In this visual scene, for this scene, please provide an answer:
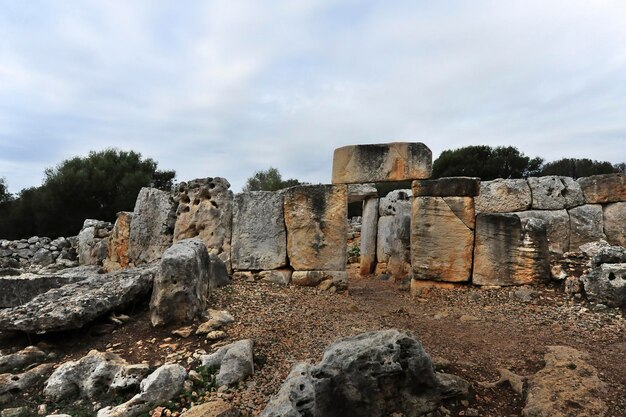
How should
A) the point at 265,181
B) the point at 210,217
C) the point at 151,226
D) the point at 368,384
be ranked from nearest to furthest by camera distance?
the point at 368,384, the point at 210,217, the point at 151,226, the point at 265,181

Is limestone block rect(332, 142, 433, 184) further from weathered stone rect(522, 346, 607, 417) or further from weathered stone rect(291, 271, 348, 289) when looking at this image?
weathered stone rect(522, 346, 607, 417)

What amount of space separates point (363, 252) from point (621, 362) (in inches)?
345

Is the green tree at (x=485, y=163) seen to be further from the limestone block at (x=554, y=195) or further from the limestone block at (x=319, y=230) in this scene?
the limestone block at (x=319, y=230)

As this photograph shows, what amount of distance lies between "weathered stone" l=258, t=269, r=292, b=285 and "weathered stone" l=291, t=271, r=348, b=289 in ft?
0.37

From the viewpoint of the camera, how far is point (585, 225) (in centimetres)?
1051

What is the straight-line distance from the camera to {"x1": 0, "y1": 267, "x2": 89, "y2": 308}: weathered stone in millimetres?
6309

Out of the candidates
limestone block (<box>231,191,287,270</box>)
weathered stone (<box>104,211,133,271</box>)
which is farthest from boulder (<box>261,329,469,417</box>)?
weathered stone (<box>104,211,133,271</box>)

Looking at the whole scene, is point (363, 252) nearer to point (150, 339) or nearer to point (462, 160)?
point (150, 339)

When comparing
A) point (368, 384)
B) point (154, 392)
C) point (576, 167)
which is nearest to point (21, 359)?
point (154, 392)

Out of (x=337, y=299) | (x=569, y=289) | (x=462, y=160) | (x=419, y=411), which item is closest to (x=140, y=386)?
(x=419, y=411)

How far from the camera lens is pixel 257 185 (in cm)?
3831

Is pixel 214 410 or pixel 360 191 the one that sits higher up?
pixel 360 191

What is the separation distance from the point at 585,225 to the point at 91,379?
1098 cm

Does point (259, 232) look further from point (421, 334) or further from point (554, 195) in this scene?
point (554, 195)
